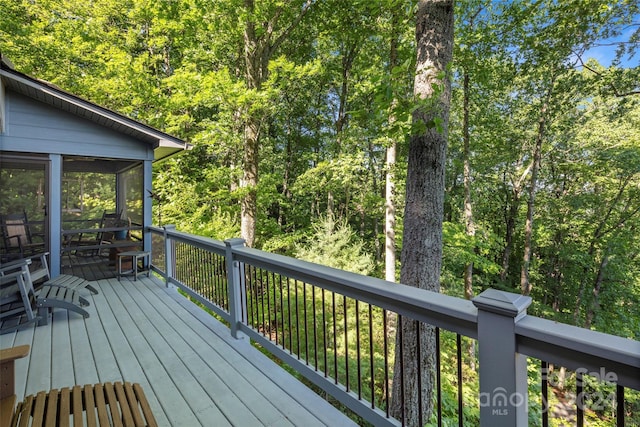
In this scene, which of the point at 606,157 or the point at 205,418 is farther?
the point at 606,157

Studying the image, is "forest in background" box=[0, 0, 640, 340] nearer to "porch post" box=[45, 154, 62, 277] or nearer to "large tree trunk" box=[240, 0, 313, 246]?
"large tree trunk" box=[240, 0, 313, 246]

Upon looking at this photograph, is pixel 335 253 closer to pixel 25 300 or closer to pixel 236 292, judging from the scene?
pixel 236 292

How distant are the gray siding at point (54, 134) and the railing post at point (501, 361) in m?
6.45

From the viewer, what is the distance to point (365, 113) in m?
3.33

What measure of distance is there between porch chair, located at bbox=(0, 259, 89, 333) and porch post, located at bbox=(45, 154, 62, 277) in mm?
1328

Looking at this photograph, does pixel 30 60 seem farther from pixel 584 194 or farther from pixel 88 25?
pixel 584 194

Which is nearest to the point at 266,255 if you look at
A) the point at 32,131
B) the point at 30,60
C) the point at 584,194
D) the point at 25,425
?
the point at 25,425

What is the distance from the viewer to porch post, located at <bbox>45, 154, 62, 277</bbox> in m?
5.14

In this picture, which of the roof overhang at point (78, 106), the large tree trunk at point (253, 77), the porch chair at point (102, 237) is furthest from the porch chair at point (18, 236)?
the large tree trunk at point (253, 77)

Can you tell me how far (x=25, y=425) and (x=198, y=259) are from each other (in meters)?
3.05

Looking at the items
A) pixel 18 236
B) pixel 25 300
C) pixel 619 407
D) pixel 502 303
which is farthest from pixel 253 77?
pixel 619 407

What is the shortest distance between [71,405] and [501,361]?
216cm

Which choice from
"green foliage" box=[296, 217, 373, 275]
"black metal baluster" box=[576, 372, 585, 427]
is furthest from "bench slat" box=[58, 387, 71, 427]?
"green foliage" box=[296, 217, 373, 275]

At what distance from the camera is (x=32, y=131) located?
16.4 ft
